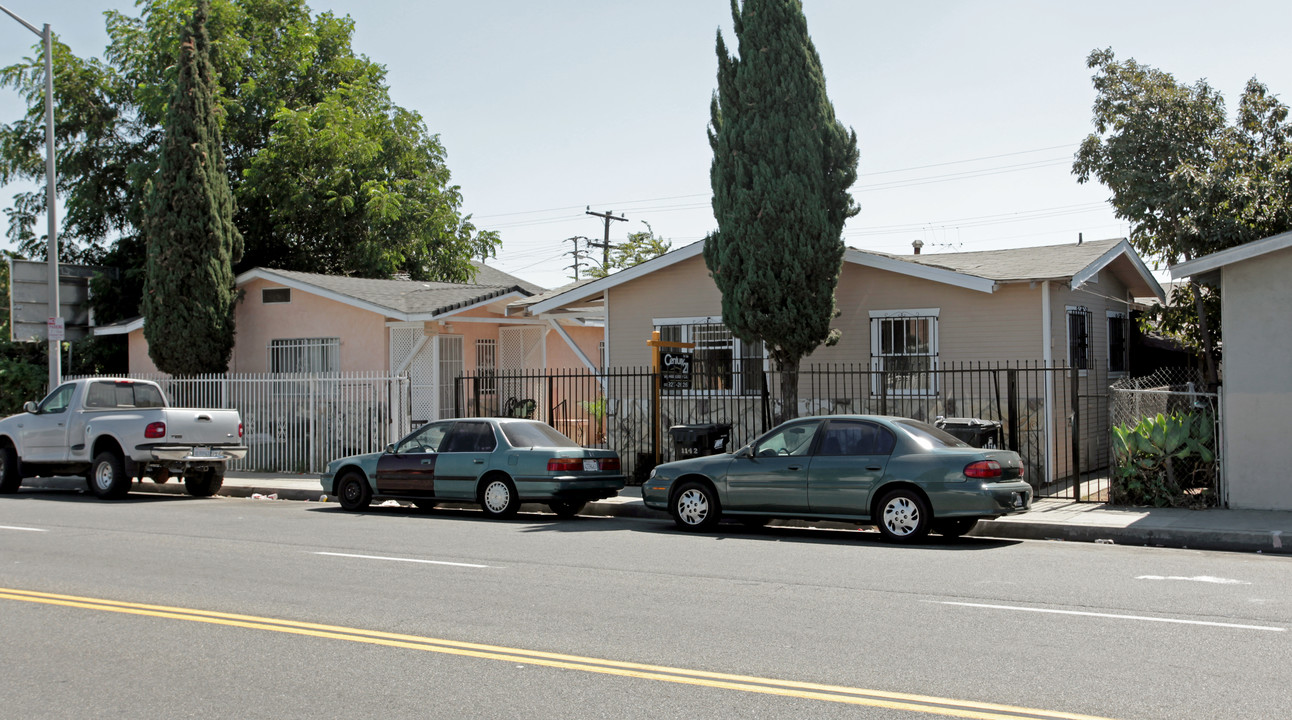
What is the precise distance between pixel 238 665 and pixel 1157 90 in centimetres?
1752

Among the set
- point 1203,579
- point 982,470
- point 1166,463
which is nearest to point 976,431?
point 1166,463

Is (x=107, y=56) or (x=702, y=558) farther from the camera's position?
(x=107, y=56)

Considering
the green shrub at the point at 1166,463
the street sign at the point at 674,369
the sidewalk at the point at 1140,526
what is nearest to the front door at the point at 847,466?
the sidewalk at the point at 1140,526

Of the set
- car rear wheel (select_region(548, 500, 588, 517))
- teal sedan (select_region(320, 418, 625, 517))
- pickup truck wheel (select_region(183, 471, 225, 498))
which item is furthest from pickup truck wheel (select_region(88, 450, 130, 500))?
car rear wheel (select_region(548, 500, 588, 517))

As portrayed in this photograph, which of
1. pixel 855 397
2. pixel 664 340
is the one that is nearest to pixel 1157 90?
pixel 855 397

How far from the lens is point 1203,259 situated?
43.7ft

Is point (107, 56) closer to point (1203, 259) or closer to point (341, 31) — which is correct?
point (341, 31)

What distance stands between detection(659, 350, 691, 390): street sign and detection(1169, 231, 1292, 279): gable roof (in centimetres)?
719

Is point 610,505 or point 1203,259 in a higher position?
point 1203,259

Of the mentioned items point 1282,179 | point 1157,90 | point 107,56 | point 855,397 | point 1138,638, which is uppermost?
point 107,56

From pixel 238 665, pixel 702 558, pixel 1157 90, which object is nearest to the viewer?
pixel 238 665

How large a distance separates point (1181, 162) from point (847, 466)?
9477 mm

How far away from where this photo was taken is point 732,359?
61.8ft

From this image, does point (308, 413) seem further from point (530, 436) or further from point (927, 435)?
point (927, 435)
